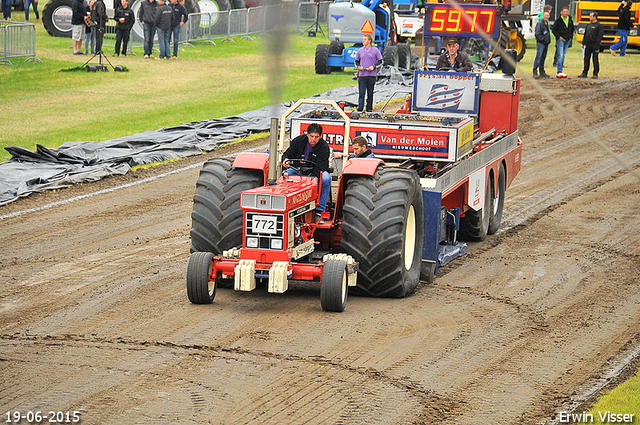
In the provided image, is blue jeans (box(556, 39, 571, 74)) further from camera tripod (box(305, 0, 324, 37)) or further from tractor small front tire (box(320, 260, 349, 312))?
tractor small front tire (box(320, 260, 349, 312))

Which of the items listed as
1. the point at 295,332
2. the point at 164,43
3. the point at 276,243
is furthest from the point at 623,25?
the point at 295,332

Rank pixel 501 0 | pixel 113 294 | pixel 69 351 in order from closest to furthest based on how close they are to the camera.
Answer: pixel 69 351
pixel 113 294
pixel 501 0

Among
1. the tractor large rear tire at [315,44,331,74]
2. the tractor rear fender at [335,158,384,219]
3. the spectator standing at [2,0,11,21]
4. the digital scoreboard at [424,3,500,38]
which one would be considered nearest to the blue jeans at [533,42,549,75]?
the tractor large rear tire at [315,44,331,74]

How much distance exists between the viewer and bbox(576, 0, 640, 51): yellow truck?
1436 inches

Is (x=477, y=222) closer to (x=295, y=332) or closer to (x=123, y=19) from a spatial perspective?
(x=295, y=332)

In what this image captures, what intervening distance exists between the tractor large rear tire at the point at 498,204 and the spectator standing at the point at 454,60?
169cm

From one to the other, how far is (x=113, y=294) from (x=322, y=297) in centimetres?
224

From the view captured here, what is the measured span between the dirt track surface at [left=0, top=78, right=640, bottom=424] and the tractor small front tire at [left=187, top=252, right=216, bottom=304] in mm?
138

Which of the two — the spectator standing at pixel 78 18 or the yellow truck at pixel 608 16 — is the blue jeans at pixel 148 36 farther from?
the yellow truck at pixel 608 16

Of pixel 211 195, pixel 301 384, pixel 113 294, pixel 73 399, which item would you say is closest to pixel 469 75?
pixel 211 195

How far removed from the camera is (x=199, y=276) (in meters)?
8.45

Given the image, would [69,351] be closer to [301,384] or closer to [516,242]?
[301,384]

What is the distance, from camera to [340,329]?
805 cm

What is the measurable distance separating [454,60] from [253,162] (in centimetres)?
551
